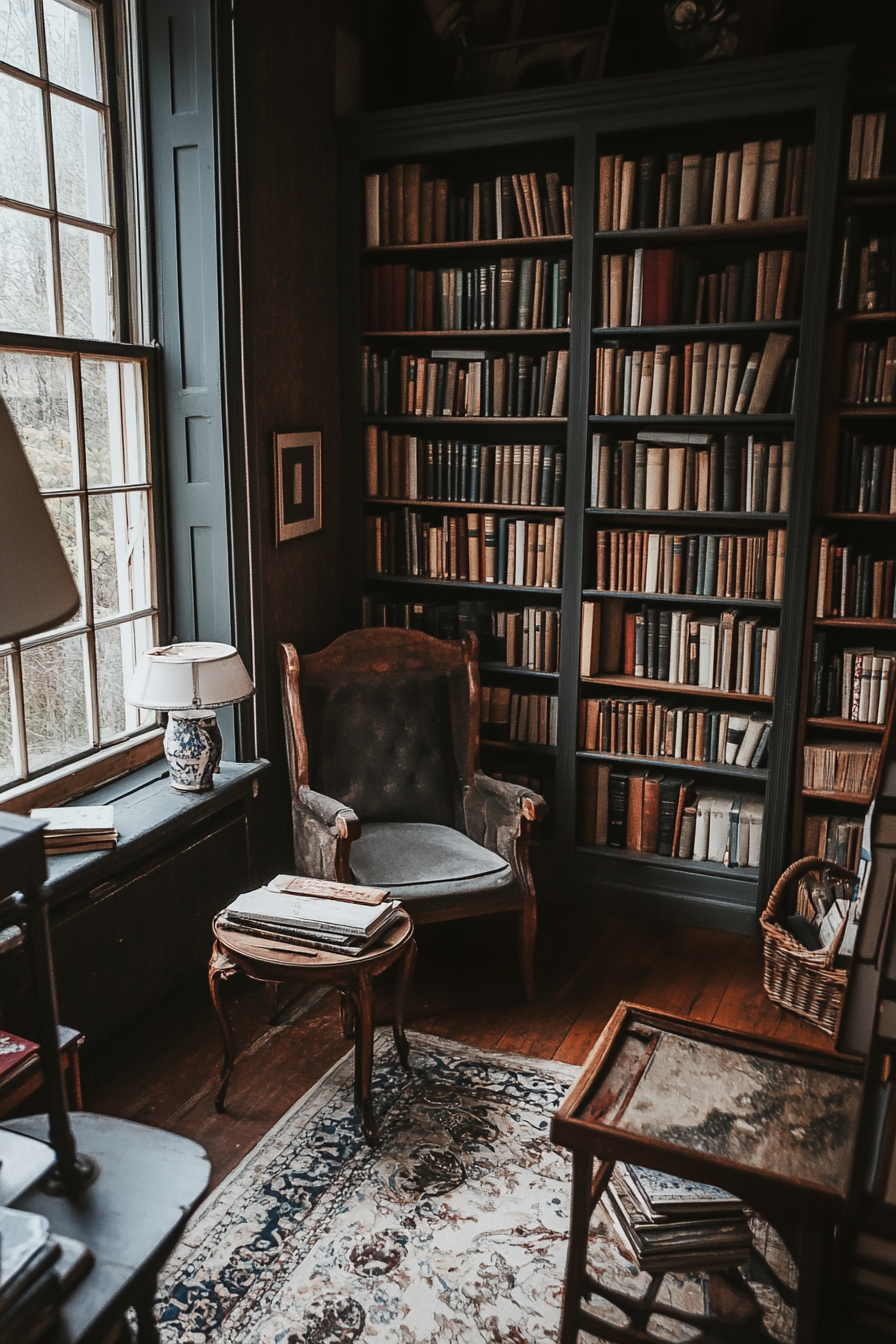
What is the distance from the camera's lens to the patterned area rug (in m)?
2.10

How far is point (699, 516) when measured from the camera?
3.63m

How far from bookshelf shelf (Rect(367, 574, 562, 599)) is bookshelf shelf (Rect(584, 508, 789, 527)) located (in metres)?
0.35

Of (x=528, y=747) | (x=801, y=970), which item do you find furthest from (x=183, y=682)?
(x=801, y=970)

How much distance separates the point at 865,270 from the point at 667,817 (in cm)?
194

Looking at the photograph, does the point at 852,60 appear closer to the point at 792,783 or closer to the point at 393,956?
the point at 792,783

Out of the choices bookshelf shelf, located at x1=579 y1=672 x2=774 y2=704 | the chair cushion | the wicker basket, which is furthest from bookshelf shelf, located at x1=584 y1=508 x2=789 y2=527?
the chair cushion

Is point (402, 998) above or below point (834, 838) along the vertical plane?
below

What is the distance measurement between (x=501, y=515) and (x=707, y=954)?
1.76 meters

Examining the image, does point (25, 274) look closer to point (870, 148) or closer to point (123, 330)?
point (123, 330)

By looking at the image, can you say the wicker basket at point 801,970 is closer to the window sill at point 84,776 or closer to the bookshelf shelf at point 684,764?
the bookshelf shelf at point 684,764

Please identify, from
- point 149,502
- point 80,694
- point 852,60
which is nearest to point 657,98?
point 852,60

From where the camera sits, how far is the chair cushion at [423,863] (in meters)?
3.13

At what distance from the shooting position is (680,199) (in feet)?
11.4

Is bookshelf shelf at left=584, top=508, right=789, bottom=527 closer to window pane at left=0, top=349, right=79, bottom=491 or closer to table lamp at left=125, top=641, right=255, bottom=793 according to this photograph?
table lamp at left=125, top=641, right=255, bottom=793
